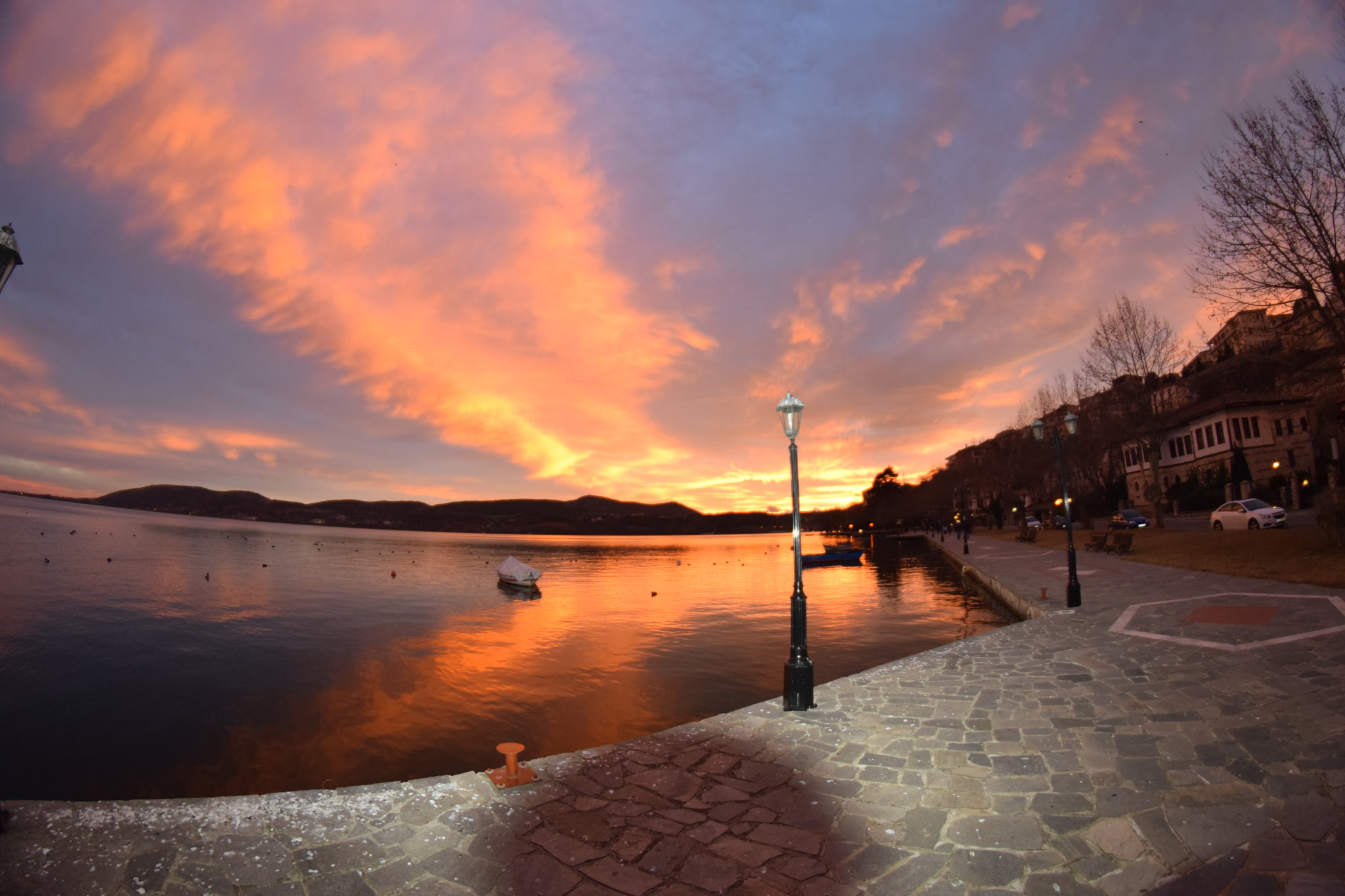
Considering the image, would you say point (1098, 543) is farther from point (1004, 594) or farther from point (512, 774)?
point (512, 774)

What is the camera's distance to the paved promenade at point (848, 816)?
14.8ft

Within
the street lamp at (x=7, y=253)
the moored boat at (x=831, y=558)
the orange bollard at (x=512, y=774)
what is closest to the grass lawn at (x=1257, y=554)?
the orange bollard at (x=512, y=774)

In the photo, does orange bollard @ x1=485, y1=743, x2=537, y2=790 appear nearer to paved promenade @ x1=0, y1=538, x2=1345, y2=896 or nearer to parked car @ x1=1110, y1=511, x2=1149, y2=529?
paved promenade @ x1=0, y1=538, x2=1345, y2=896

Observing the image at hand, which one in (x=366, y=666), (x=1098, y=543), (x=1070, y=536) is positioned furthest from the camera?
(x=1098, y=543)

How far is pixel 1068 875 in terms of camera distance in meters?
4.55

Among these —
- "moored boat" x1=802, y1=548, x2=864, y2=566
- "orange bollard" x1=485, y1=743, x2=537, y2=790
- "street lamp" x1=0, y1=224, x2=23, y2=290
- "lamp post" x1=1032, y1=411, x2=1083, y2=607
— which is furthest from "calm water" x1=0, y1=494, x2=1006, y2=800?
"moored boat" x1=802, y1=548, x2=864, y2=566

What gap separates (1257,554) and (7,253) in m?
→ 30.7

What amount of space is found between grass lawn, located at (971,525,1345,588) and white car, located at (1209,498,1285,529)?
6.25 ft

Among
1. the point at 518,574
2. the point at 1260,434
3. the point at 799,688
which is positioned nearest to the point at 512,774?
the point at 799,688

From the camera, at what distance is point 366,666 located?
74.2 feet

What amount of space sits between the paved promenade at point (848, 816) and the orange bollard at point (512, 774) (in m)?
0.11

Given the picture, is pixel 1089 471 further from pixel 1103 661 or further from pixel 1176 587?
pixel 1103 661

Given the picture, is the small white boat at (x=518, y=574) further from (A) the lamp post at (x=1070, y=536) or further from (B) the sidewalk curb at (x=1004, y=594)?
(A) the lamp post at (x=1070, y=536)

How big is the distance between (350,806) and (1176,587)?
69.8ft
